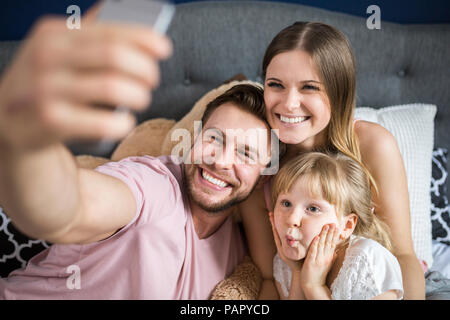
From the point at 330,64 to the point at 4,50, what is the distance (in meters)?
1.44

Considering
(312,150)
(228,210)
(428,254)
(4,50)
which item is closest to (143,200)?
(228,210)

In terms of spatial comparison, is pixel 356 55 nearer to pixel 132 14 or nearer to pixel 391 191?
pixel 391 191

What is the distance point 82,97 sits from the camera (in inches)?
15.0

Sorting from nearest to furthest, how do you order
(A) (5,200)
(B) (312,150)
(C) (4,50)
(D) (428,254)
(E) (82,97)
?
(E) (82,97) → (A) (5,200) → (B) (312,150) → (D) (428,254) → (C) (4,50)

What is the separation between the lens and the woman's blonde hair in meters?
1.11

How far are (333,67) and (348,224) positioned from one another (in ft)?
1.44

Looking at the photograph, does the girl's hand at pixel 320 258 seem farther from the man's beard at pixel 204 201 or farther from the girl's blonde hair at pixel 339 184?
the man's beard at pixel 204 201

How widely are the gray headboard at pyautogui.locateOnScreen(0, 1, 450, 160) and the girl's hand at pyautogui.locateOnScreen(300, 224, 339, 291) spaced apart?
934 millimetres

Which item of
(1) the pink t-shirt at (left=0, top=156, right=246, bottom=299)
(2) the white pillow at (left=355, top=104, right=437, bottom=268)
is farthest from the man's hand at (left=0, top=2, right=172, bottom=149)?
(2) the white pillow at (left=355, top=104, right=437, bottom=268)

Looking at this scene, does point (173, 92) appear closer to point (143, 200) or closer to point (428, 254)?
point (143, 200)

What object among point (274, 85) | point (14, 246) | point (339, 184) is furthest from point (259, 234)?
point (14, 246)

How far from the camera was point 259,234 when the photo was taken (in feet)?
4.17

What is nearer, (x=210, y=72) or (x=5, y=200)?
(x=5, y=200)

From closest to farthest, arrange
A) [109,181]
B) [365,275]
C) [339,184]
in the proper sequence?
[109,181] < [365,275] < [339,184]
